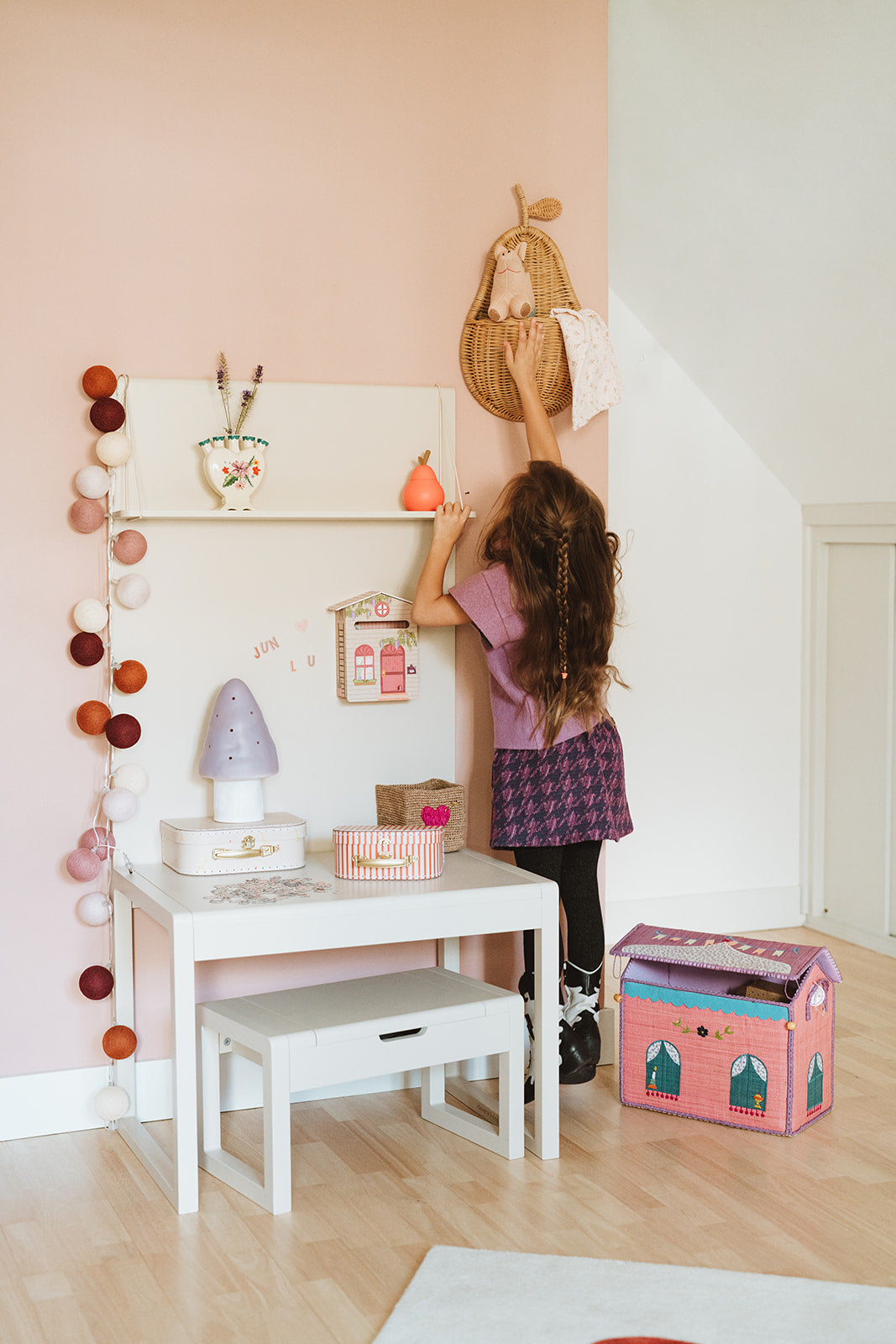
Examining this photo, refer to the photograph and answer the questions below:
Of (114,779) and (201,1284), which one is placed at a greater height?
(114,779)

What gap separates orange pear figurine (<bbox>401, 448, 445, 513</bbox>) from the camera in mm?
2564

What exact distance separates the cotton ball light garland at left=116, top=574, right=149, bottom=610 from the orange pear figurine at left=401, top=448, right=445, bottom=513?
537 mm

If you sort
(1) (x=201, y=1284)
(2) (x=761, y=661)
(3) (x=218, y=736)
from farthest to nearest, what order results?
(2) (x=761, y=661) → (3) (x=218, y=736) → (1) (x=201, y=1284)

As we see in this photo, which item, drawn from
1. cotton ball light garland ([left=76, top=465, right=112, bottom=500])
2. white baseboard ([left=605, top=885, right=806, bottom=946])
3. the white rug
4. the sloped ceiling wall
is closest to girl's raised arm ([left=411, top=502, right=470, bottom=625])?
cotton ball light garland ([left=76, top=465, right=112, bottom=500])

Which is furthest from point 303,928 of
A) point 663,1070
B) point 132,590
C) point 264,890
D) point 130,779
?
point 663,1070

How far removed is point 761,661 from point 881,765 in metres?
0.49

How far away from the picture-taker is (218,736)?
2402mm

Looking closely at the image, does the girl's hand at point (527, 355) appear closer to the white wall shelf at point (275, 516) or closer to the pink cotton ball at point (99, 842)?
the white wall shelf at point (275, 516)

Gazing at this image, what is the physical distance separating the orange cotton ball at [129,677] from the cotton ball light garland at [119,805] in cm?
19

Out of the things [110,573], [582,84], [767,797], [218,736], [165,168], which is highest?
[582,84]

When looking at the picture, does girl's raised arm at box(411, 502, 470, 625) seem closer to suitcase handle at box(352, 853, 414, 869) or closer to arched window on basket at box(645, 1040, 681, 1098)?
suitcase handle at box(352, 853, 414, 869)

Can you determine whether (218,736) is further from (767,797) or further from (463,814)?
(767,797)

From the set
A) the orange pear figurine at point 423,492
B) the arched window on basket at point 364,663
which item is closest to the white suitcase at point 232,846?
the arched window on basket at point 364,663

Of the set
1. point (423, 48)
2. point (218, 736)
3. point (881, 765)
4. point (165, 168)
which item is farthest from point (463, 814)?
point (881, 765)
